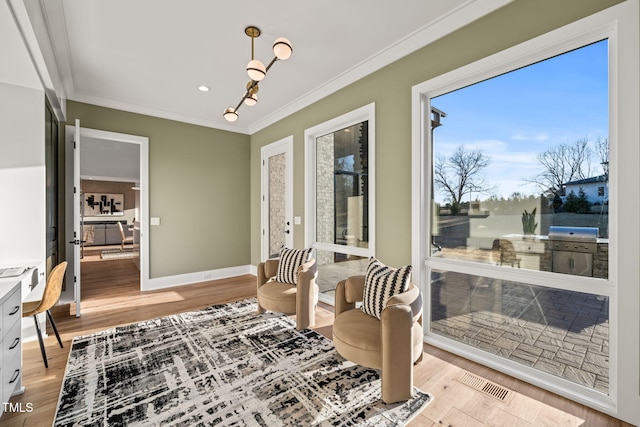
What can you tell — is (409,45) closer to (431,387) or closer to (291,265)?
(291,265)

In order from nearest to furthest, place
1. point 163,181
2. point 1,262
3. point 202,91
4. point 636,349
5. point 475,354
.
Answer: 1. point 636,349
2. point 475,354
3. point 1,262
4. point 202,91
5. point 163,181

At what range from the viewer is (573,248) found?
1.97m

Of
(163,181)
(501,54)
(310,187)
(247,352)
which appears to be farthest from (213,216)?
(501,54)

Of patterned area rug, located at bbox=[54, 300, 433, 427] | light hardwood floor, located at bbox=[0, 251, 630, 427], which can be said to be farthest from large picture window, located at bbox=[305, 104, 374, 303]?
patterned area rug, located at bbox=[54, 300, 433, 427]

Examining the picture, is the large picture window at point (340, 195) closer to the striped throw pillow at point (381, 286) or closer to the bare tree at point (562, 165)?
the striped throw pillow at point (381, 286)

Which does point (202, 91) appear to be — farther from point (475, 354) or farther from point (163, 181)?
point (475, 354)

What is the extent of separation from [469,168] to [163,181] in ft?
14.7

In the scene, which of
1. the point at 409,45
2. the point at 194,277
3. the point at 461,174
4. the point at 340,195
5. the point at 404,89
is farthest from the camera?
the point at 194,277

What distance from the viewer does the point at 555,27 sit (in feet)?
6.41

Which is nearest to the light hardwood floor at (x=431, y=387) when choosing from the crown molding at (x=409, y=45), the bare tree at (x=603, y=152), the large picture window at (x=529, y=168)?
the large picture window at (x=529, y=168)

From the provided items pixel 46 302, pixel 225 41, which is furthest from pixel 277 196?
pixel 46 302

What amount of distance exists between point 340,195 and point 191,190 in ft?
9.20

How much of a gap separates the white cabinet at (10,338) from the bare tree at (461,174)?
3360mm

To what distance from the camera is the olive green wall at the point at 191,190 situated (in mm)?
4594
